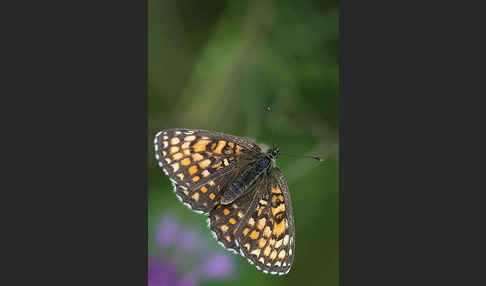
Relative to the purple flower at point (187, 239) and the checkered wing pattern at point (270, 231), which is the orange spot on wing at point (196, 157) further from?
the purple flower at point (187, 239)

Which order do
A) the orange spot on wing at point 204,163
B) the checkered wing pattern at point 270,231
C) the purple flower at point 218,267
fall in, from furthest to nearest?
1. the purple flower at point 218,267
2. the orange spot on wing at point 204,163
3. the checkered wing pattern at point 270,231

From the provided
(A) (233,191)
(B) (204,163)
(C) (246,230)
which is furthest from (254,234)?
(B) (204,163)

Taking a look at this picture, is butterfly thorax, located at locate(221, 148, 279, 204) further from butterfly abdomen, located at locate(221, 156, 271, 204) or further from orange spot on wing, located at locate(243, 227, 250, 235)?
orange spot on wing, located at locate(243, 227, 250, 235)

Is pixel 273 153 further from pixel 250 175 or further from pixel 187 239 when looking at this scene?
pixel 187 239

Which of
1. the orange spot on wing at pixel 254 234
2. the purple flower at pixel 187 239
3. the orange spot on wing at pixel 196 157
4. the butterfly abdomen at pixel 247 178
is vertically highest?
the orange spot on wing at pixel 196 157

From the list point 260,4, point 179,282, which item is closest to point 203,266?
point 179,282

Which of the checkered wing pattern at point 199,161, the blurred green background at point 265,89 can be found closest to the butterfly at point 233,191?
the checkered wing pattern at point 199,161
